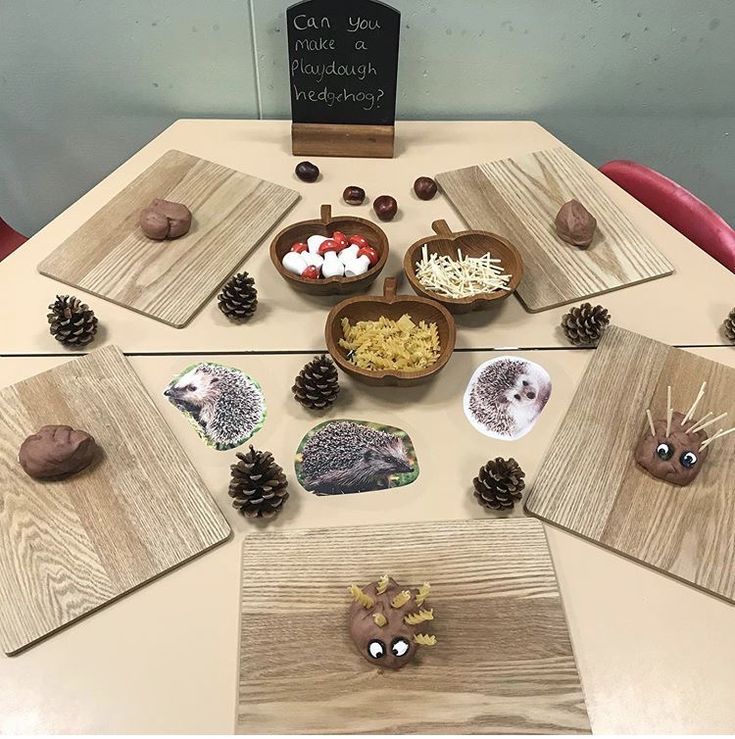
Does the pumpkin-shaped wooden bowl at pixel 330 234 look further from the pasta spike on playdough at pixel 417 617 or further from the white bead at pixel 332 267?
the pasta spike on playdough at pixel 417 617

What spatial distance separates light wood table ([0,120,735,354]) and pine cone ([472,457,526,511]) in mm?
275

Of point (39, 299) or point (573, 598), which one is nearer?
point (573, 598)

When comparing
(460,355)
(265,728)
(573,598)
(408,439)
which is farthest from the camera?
(460,355)

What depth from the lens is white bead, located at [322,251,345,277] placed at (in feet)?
3.88

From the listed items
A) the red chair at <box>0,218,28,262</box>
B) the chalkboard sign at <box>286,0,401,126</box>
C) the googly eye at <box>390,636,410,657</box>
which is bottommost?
the red chair at <box>0,218,28,262</box>

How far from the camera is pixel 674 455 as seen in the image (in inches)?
37.5

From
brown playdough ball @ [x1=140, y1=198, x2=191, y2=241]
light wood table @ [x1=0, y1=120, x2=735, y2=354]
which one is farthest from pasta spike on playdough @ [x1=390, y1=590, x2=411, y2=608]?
brown playdough ball @ [x1=140, y1=198, x2=191, y2=241]

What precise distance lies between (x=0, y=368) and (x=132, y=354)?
198 mm

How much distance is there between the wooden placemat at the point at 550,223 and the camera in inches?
48.6

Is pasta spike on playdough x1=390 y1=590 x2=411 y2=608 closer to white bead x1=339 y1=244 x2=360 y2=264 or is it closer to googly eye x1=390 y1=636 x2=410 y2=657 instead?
googly eye x1=390 y1=636 x2=410 y2=657

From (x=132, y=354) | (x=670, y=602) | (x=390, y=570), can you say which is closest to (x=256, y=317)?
(x=132, y=354)

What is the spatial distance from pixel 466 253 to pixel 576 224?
0.68ft

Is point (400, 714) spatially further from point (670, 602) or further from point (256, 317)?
point (256, 317)

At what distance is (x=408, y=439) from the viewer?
1025 mm
